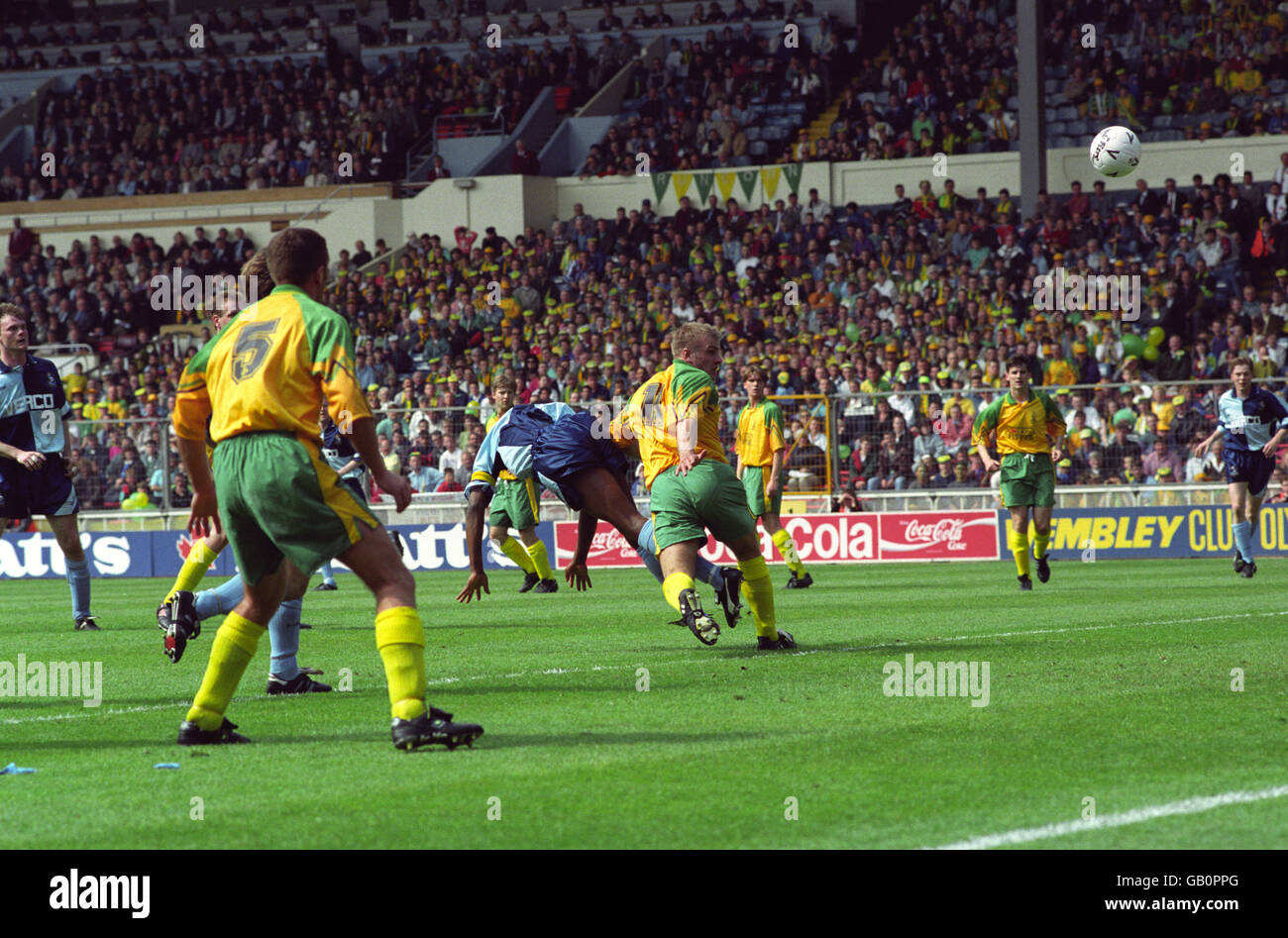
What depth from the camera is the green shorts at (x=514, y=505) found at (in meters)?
17.3

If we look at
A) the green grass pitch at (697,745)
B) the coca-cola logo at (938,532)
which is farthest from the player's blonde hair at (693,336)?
the coca-cola logo at (938,532)

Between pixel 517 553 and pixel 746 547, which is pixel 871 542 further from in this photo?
pixel 746 547

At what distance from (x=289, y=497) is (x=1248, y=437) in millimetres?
14486

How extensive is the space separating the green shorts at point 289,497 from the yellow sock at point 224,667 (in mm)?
466

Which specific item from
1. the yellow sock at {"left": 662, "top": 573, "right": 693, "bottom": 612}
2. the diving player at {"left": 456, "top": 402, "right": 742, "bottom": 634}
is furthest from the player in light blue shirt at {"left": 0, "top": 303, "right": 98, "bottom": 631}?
the yellow sock at {"left": 662, "top": 573, "right": 693, "bottom": 612}

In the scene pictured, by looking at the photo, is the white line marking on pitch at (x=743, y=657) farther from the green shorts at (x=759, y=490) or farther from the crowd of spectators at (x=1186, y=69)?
the crowd of spectators at (x=1186, y=69)

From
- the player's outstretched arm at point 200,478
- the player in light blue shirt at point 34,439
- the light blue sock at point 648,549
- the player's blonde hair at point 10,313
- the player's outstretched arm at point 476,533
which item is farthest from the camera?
the player in light blue shirt at point 34,439

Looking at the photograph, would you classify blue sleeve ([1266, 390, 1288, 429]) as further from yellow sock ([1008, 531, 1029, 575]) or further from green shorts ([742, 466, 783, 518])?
green shorts ([742, 466, 783, 518])

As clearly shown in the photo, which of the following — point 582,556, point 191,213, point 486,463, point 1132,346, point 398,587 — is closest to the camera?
point 398,587

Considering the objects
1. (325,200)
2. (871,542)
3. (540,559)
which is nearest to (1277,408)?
(871,542)

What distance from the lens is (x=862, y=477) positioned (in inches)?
980

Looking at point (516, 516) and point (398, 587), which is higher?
point (398, 587)

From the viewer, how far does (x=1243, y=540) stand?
60.1 feet
